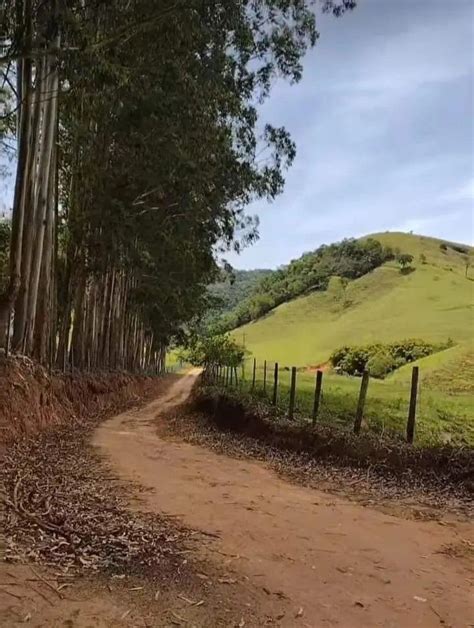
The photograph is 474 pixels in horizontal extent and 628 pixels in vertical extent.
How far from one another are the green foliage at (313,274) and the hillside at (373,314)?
2.97 metres

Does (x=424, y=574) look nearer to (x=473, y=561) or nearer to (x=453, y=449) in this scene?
(x=473, y=561)

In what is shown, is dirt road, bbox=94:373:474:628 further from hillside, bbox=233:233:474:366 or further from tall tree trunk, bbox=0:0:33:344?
hillside, bbox=233:233:474:366

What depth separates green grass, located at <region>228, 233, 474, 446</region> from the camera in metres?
16.2

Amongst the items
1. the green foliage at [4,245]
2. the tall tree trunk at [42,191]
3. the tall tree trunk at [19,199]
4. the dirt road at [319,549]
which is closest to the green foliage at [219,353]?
the green foliage at [4,245]

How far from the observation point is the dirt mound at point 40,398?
1180 cm

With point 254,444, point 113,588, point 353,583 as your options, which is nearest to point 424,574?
point 353,583

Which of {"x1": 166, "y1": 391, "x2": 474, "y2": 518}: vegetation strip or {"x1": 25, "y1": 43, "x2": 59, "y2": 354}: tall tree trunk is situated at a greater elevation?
{"x1": 25, "y1": 43, "x2": 59, "y2": 354}: tall tree trunk

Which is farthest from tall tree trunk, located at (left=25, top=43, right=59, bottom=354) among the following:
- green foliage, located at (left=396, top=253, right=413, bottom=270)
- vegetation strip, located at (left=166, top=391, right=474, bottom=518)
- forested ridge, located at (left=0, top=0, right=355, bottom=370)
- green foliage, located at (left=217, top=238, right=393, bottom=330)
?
green foliage, located at (left=396, top=253, right=413, bottom=270)

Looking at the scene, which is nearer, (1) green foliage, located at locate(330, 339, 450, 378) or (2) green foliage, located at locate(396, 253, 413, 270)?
(1) green foliage, located at locate(330, 339, 450, 378)

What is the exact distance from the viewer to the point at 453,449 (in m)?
9.35

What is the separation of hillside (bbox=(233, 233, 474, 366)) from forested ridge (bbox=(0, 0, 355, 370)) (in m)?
47.6

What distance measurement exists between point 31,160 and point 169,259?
11.0 metres

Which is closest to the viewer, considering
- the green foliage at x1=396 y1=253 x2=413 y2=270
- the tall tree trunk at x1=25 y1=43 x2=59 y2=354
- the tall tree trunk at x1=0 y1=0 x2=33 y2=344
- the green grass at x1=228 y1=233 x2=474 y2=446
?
the tall tree trunk at x1=0 y1=0 x2=33 y2=344

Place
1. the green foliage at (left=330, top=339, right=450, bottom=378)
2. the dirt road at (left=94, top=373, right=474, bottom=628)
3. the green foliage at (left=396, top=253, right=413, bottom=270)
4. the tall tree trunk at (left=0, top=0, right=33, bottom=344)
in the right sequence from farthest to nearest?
1. the green foliage at (left=396, top=253, right=413, bottom=270)
2. the green foliage at (left=330, top=339, right=450, bottom=378)
3. the tall tree trunk at (left=0, top=0, right=33, bottom=344)
4. the dirt road at (left=94, top=373, right=474, bottom=628)
